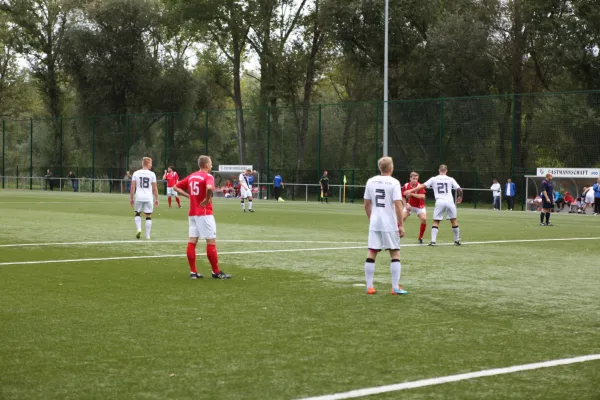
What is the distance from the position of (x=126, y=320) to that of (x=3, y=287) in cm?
332

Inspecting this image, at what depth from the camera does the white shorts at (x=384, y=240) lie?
10.9 metres

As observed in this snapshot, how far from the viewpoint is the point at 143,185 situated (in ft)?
66.1

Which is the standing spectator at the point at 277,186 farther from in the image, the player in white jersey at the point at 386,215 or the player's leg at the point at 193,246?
the player in white jersey at the point at 386,215

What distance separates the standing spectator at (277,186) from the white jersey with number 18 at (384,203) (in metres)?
38.7

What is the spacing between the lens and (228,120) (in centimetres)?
5706

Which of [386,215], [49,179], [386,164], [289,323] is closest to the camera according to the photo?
[289,323]

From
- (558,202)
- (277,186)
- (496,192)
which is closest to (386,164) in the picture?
(558,202)

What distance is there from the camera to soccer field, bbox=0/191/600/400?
640 cm

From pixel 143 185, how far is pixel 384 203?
414 inches

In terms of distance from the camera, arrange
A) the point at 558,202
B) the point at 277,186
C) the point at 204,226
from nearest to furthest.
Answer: the point at 204,226 → the point at 558,202 → the point at 277,186

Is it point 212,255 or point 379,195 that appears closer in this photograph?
point 379,195

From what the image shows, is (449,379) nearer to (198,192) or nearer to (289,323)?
(289,323)

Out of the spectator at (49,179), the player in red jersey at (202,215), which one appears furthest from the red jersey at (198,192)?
the spectator at (49,179)

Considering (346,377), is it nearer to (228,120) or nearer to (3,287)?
(3,287)
